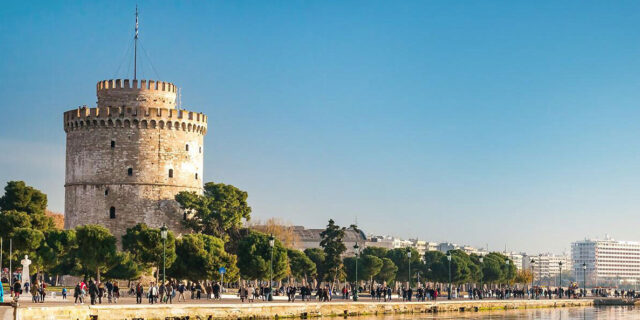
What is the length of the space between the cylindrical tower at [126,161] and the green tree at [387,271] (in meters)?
31.1

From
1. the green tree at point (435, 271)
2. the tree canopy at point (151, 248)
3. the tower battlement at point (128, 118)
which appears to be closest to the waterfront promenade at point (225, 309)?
the tree canopy at point (151, 248)

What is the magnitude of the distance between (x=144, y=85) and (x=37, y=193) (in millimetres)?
10987

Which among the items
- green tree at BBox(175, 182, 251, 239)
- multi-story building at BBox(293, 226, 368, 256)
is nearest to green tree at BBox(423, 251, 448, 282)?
green tree at BBox(175, 182, 251, 239)

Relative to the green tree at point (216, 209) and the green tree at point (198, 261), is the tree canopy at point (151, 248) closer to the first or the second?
the green tree at point (198, 261)

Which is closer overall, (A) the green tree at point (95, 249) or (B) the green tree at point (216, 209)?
(A) the green tree at point (95, 249)

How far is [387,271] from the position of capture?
9806 centimetres

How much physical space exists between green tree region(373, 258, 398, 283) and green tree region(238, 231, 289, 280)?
30545 mm

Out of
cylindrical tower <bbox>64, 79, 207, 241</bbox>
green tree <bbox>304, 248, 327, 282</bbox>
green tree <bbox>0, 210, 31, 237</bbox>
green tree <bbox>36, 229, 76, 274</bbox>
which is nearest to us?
green tree <bbox>36, 229, 76, 274</bbox>

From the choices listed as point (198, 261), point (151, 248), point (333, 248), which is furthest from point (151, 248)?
point (333, 248)

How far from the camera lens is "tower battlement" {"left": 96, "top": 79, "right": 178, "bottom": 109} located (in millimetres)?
71625

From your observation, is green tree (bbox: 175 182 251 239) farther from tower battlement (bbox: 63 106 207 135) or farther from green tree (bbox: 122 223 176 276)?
green tree (bbox: 122 223 176 276)

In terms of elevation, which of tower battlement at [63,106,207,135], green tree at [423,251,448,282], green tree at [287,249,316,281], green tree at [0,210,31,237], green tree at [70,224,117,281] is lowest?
green tree at [423,251,448,282]

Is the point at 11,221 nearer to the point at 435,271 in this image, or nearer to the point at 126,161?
the point at 126,161

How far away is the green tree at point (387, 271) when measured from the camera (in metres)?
97.9
